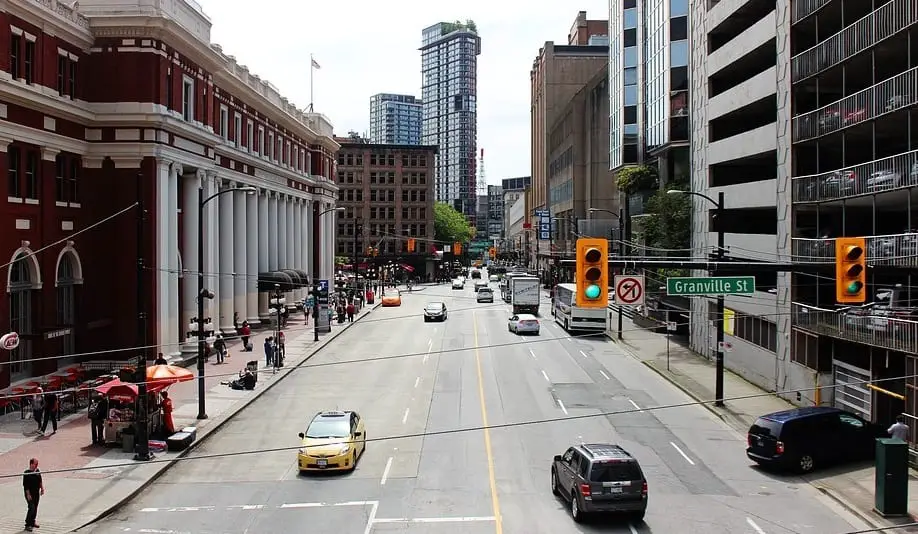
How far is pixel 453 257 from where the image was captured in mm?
166750

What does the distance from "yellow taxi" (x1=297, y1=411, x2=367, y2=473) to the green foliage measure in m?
51.7

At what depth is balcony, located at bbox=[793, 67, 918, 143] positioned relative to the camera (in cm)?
2464

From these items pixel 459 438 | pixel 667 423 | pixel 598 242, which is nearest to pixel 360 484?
pixel 459 438

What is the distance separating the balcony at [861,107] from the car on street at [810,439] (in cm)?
976

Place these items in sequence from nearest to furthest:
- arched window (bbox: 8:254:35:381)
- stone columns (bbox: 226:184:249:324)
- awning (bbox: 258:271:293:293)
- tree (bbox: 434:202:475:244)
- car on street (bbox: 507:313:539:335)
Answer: arched window (bbox: 8:254:35:381)
car on street (bbox: 507:313:539:335)
stone columns (bbox: 226:184:249:324)
awning (bbox: 258:271:293:293)
tree (bbox: 434:202:475:244)

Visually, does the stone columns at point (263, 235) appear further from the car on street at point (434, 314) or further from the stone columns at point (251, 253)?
the car on street at point (434, 314)

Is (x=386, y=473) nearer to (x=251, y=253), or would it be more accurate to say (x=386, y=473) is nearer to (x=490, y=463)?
(x=490, y=463)

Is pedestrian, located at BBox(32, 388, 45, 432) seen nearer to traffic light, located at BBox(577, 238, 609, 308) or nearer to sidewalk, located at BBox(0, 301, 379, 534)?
sidewalk, located at BBox(0, 301, 379, 534)

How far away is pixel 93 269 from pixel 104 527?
2384 cm

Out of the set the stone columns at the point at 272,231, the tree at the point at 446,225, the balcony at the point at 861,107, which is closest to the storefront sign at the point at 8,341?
the balcony at the point at 861,107

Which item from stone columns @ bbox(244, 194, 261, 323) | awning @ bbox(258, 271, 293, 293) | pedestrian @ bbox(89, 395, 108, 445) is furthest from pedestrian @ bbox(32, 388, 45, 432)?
awning @ bbox(258, 271, 293, 293)

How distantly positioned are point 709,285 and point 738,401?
43.2 feet

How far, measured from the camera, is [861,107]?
2780 centimetres

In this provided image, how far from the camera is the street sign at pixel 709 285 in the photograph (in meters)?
21.1
